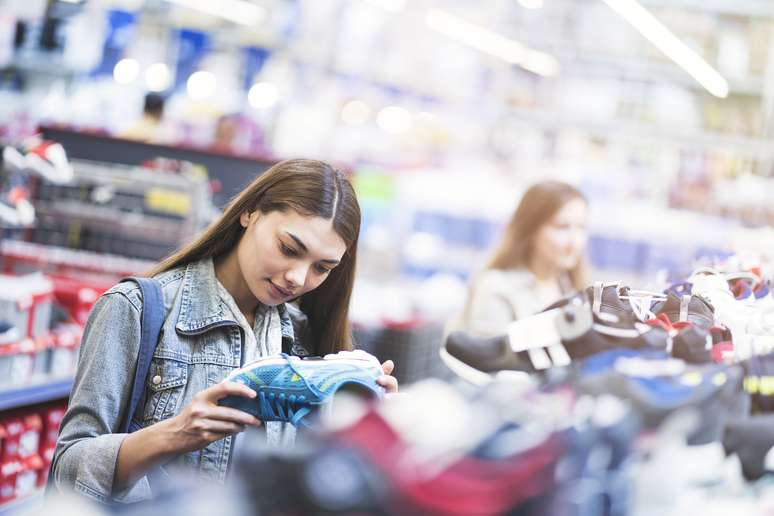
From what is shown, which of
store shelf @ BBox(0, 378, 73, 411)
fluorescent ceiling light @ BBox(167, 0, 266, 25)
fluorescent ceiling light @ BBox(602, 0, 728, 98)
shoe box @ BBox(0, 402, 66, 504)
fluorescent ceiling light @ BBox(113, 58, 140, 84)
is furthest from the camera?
fluorescent ceiling light @ BBox(167, 0, 266, 25)

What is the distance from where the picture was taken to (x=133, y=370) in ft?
6.04

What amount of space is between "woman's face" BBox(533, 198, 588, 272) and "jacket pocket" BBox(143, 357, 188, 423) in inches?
96.7

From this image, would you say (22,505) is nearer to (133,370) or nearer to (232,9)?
(133,370)

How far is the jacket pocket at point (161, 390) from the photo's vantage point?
1.87 metres

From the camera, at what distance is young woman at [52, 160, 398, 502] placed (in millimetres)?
1711

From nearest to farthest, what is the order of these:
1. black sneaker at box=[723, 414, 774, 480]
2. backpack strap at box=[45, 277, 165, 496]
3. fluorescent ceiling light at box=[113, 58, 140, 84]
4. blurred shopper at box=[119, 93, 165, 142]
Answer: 1. black sneaker at box=[723, 414, 774, 480]
2. backpack strap at box=[45, 277, 165, 496]
3. blurred shopper at box=[119, 93, 165, 142]
4. fluorescent ceiling light at box=[113, 58, 140, 84]

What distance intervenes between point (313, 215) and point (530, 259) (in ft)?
7.95

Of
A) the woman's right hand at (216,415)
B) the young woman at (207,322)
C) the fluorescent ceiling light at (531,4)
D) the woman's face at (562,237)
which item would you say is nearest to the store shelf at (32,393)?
the young woman at (207,322)

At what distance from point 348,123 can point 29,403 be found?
4495 mm

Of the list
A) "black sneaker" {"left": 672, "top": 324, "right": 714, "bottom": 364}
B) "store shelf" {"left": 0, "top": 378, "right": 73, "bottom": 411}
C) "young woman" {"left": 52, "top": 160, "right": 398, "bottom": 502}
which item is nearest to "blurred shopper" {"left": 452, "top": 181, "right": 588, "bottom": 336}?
"store shelf" {"left": 0, "top": 378, "right": 73, "bottom": 411}

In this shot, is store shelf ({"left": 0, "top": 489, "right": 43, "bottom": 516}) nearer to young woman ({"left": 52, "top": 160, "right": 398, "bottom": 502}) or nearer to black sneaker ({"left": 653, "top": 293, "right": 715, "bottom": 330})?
young woman ({"left": 52, "top": 160, "right": 398, "bottom": 502})

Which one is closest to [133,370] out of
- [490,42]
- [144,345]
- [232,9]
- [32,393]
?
[144,345]

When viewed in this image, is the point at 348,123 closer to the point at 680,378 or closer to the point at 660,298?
the point at 660,298

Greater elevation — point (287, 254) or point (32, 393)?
point (287, 254)
